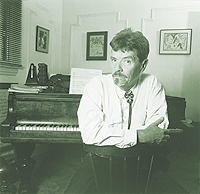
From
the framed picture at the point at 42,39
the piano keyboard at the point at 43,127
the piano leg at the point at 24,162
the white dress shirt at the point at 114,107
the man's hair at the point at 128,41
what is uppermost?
the framed picture at the point at 42,39

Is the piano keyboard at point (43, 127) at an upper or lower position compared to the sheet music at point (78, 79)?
lower

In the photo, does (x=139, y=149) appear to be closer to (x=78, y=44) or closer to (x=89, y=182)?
(x=89, y=182)

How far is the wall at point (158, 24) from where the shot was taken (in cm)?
360

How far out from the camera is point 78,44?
13.6ft

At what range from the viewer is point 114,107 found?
4.27 ft

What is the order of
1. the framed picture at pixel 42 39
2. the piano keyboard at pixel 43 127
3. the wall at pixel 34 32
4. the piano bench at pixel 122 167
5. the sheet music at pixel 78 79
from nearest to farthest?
the piano bench at pixel 122 167, the piano keyboard at pixel 43 127, the sheet music at pixel 78 79, the wall at pixel 34 32, the framed picture at pixel 42 39

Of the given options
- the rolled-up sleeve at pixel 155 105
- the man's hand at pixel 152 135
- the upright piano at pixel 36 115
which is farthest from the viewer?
the upright piano at pixel 36 115

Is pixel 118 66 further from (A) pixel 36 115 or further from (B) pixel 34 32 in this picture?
(B) pixel 34 32

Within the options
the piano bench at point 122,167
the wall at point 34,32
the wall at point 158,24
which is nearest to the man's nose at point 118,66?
the piano bench at point 122,167

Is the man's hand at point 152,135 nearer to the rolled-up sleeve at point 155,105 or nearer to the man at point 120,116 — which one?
the man at point 120,116

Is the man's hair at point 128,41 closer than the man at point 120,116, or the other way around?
the man at point 120,116

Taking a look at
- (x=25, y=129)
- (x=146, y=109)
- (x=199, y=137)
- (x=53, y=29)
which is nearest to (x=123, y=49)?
(x=146, y=109)

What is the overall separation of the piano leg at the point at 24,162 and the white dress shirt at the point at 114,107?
1224 millimetres

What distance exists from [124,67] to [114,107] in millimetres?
256
